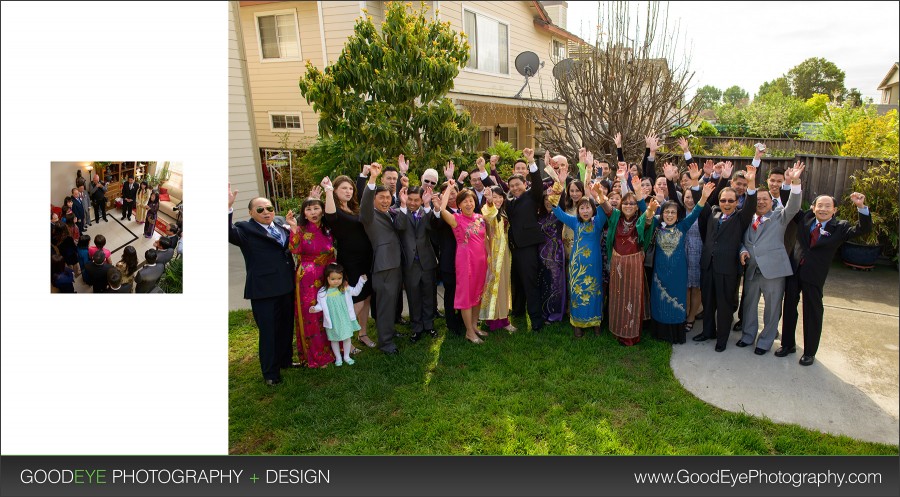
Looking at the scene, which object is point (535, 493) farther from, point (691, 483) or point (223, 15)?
point (223, 15)

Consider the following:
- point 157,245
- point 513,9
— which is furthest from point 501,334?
point 513,9

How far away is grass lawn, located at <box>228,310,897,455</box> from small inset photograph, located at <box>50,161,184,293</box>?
1.61 m

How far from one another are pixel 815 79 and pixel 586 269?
18.4 feet

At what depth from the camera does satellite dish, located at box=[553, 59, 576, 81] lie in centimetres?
894

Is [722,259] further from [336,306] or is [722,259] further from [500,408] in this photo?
[336,306]

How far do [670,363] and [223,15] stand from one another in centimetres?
470

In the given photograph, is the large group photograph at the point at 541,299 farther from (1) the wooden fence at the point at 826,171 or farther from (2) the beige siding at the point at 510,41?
Answer: (2) the beige siding at the point at 510,41

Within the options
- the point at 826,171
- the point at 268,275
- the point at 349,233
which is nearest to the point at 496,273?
the point at 349,233

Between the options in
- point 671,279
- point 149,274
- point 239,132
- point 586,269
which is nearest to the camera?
point 149,274

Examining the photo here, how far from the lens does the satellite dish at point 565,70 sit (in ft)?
29.3

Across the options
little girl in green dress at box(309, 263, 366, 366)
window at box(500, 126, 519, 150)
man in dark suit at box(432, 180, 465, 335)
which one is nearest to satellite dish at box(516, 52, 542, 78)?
window at box(500, 126, 519, 150)

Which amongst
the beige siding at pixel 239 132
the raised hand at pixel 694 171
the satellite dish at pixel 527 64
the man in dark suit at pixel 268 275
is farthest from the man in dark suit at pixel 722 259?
the beige siding at pixel 239 132

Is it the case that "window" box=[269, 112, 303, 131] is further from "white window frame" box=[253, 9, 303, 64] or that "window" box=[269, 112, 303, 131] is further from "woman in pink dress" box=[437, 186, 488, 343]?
"woman in pink dress" box=[437, 186, 488, 343]

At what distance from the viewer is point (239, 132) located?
1023cm
